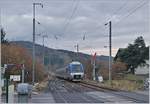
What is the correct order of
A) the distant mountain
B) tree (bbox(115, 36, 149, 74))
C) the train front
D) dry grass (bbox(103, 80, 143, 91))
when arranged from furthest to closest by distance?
the distant mountain, tree (bbox(115, 36, 149, 74)), the train front, dry grass (bbox(103, 80, 143, 91))

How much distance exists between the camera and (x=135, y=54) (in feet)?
316

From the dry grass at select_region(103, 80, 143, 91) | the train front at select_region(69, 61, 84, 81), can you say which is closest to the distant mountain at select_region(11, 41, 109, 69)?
the train front at select_region(69, 61, 84, 81)

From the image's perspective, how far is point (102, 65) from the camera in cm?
8756

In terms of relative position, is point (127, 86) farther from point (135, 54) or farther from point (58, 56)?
point (58, 56)

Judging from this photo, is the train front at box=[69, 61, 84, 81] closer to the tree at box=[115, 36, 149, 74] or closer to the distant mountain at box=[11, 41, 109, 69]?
the tree at box=[115, 36, 149, 74]

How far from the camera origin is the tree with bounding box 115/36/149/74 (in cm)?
9512

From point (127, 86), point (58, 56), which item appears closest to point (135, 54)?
point (127, 86)

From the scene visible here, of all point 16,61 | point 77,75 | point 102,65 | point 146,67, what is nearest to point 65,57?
point 146,67

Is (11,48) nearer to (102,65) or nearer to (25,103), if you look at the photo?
(102,65)

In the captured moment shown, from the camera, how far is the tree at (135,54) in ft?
312

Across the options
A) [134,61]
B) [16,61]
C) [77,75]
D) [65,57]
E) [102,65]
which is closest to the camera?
[16,61]

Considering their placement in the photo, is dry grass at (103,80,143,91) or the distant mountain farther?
the distant mountain

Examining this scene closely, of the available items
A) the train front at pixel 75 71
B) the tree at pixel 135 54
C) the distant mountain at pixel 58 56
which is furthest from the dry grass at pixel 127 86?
the distant mountain at pixel 58 56

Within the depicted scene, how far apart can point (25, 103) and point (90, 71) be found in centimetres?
6954
